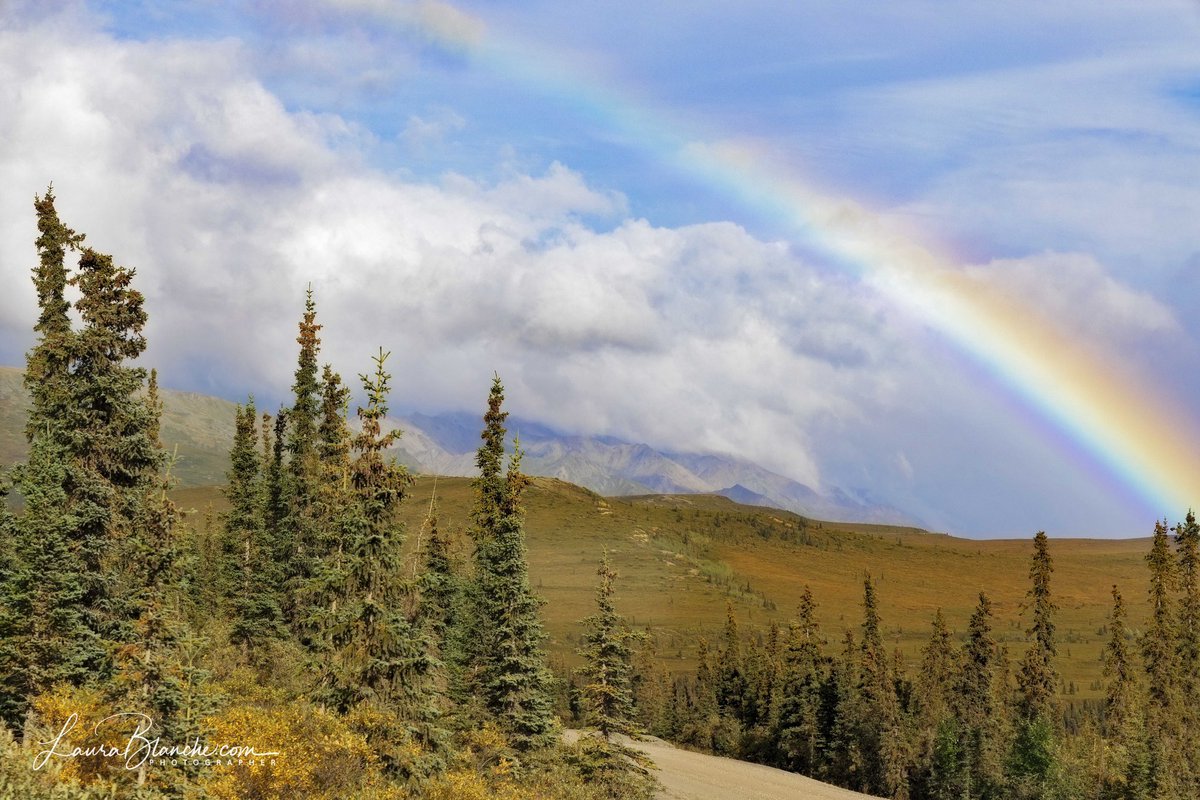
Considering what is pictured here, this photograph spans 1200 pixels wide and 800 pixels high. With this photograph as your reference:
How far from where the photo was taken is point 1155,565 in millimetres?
76438

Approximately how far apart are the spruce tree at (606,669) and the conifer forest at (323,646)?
0.13 metres

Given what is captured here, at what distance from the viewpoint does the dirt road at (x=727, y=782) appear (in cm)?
7350

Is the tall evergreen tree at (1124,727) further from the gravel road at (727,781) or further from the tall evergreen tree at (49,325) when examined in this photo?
the tall evergreen tree at (49,325)

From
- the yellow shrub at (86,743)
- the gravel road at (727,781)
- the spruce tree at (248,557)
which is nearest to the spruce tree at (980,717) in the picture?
the gravel road at (727,781)

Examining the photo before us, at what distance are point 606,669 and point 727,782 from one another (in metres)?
47.8

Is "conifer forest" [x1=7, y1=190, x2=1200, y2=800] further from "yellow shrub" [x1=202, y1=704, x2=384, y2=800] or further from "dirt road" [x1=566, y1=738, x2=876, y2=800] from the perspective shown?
"dirt road" [x1=566, y1=738, x2=876, y2=800]

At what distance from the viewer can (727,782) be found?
81.3 metres

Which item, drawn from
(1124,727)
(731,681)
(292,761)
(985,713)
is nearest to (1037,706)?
(985,713)

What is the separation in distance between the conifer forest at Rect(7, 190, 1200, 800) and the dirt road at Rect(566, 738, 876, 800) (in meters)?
7.76

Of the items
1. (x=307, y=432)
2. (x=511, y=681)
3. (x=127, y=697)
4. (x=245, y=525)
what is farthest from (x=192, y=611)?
(x=127, y=697)

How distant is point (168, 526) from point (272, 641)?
126 feet

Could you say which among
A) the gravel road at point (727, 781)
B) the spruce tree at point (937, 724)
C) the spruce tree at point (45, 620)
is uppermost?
the spruce tree at point (45, 620)

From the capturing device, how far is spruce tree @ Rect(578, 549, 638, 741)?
130ft

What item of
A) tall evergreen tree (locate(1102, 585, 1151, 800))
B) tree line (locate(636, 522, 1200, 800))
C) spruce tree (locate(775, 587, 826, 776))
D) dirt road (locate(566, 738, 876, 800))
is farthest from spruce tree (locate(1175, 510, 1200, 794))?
spruce tree (locate(775, 587, 826, 776))
